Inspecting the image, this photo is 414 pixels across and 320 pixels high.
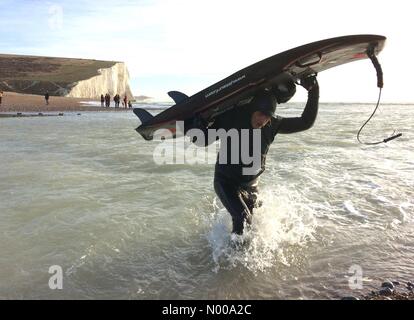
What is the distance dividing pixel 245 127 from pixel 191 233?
1976 millimetres

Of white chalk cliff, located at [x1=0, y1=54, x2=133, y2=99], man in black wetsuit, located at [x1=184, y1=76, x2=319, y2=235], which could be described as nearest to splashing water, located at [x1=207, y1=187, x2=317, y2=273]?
man in black wetsuit, located at [x1=184, y1=76, x2=319, y2=235]

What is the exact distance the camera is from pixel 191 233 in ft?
19.7

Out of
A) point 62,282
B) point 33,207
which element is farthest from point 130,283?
point 33,207

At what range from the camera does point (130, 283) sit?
441 cm

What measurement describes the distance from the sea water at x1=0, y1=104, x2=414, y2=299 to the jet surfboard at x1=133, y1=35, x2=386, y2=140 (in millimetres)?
1555

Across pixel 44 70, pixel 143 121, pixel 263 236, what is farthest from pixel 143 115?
pixel 44 70

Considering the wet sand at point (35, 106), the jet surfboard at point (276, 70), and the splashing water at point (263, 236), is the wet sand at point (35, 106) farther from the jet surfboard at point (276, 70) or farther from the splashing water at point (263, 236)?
the jet surfboard at point (276, 70)

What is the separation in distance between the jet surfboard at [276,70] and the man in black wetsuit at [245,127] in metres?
0.15

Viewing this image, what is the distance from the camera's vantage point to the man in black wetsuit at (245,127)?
482 cm

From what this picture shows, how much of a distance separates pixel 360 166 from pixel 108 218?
734cm

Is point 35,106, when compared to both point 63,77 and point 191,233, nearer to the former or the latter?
point 191,233

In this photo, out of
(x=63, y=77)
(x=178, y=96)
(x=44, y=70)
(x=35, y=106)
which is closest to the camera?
(x=178, y=96)

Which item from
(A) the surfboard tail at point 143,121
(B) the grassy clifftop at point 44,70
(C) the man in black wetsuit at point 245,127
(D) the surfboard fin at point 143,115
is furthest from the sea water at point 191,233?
(B) the grassy clifftop at point 44,70

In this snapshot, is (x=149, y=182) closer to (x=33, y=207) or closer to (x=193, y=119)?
(x=33, y=207)
